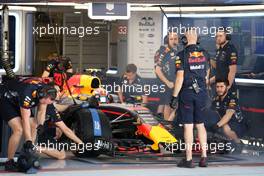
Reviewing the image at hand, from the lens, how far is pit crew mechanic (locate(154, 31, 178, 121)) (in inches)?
452

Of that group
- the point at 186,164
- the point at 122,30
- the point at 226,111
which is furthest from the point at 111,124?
the point at 226,111

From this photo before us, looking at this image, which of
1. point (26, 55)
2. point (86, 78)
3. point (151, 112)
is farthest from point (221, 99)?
point (26, 55)

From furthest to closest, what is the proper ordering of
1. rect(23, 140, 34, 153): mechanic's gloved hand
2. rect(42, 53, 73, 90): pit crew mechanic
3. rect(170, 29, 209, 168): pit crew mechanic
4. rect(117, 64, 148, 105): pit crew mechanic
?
rect(117, 64, 148, 105): pit crew mechanic → rect(42, 53, 73, 90): pit crew mechanic → rect(170, 29, 209, 168): pit crew mechanic → rect(23, 140, 34, 153): mechanic's gloved hand

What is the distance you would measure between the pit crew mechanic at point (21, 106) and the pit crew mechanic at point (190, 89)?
5.51 ft

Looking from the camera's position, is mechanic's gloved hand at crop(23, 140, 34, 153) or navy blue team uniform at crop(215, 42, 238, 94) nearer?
mechanic's gloved hand at crop(23, 140, 34, 153)

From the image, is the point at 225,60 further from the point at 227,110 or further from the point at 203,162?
the point at 203,162

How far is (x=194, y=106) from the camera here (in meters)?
10.1

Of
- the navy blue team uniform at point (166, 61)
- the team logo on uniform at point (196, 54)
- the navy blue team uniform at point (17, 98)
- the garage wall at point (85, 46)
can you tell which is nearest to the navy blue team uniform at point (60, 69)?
the garage wall at point (85, 46)

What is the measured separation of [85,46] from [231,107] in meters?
2.43

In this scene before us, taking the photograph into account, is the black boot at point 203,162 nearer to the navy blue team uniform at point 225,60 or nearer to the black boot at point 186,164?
the black boot at point 186,164

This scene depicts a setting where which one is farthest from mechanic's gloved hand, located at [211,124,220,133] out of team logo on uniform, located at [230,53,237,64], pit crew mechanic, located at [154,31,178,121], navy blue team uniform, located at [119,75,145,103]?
navy blue team uniform, located at [119,75,145,103]

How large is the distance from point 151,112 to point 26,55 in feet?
6.49

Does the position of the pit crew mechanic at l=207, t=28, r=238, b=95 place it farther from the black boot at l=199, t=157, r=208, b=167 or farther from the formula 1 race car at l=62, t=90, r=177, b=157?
the black boot at l=199, t=157, r=208, b=167

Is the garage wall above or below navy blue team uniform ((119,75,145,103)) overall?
above
